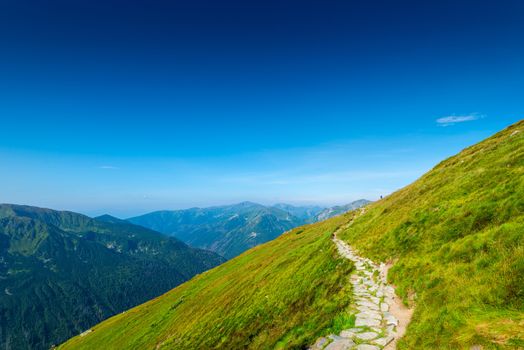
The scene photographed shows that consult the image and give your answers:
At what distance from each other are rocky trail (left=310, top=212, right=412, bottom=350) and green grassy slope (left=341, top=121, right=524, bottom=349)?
36.2 inches

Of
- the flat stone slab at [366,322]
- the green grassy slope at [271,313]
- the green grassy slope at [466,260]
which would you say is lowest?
the green grassy slope at [271,313]

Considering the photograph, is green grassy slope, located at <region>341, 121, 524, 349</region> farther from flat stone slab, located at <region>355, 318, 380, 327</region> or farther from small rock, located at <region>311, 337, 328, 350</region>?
small rock, located at <region>311, 337, 328, 350</region>

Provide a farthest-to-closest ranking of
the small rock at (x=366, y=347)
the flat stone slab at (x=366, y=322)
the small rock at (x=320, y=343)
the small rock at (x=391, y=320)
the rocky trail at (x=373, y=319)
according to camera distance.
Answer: the flat stone slab at (x=366, y=322) → the small rock at (x=320, y=343) → the small rock at (x=391, y=320) → the rocky trail at (x=373, y=319) → the small rock at (x=366, y=347)

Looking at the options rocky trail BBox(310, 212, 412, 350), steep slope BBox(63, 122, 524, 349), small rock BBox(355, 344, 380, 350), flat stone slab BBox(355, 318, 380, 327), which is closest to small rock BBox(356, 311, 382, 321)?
rocky trail BBox(310, 212, 412, 350)

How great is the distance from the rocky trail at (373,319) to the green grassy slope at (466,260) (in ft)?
3.02

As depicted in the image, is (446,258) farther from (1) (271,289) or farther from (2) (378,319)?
(1) (271,289)

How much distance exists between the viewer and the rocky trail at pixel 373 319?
1266 cm

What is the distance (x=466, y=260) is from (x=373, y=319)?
20.7ft

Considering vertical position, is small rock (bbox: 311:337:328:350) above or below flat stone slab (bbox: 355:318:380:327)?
below

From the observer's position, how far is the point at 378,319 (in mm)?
14664

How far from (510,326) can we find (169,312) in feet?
210

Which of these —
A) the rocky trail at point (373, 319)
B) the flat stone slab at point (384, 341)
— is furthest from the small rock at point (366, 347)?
the flat stone slab at point (384, 341)

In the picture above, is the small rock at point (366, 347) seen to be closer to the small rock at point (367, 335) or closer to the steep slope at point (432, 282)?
the small rock at point (367, 335)

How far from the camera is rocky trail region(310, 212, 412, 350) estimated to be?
1266 centimetres
